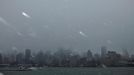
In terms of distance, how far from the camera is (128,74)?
26188 millimetres

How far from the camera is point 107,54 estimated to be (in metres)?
27.4

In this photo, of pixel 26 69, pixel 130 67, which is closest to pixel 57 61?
pixel 26 69

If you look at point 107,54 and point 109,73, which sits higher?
point 107,54

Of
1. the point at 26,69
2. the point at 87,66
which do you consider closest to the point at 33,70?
the point at 26,69

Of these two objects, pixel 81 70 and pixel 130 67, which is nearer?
pixel 81 70

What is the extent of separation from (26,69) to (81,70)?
589 cm

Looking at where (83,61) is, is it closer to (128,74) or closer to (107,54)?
(107,54)

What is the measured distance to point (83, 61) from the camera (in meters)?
27.2

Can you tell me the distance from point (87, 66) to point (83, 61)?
129cm

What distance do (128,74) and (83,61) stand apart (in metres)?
4.68

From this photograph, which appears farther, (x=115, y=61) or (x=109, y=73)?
(x=115, y=61)

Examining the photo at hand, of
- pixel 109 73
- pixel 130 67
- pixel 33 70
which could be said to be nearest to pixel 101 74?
pixel 109 73

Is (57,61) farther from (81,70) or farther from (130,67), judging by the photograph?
(130,67)

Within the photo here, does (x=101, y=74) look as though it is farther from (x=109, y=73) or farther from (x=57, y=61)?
(x=57, y=61)
